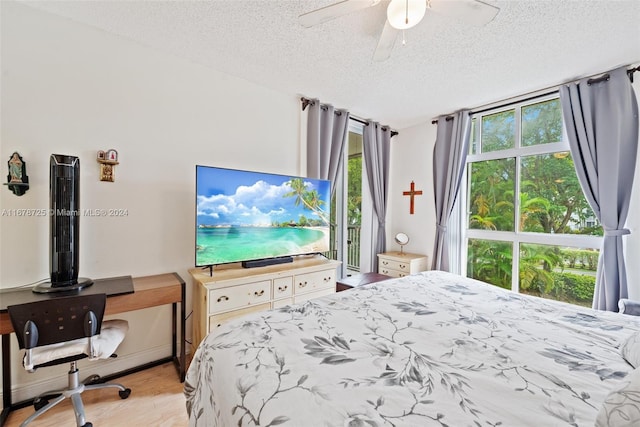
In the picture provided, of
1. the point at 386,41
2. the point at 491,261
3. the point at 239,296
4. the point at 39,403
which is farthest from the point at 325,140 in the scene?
the point at 39,403

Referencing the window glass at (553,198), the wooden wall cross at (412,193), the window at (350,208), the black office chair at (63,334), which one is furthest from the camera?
the wooden wall cross at (412,193)

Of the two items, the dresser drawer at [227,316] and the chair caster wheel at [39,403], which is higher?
the dresser drawer at [227,316]

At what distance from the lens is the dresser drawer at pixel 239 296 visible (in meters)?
1.93

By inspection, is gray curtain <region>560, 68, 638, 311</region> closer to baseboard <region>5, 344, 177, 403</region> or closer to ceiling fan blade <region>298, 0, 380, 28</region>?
ceiling fan blade <region>298, 0, 380, 28</region>

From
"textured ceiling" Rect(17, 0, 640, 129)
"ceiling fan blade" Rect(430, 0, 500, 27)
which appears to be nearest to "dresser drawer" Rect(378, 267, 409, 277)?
"textured ceiling" Rect(17, 0, 640, 129)

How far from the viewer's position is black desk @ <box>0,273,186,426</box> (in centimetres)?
147

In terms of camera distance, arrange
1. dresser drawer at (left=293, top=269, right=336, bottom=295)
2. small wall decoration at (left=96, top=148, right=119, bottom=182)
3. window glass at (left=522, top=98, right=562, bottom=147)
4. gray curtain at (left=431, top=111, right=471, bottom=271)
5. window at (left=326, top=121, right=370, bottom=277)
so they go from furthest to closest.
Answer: window at (left=326, top=121, right=370, bottom=277) → gray curtain at (left=431, top=111, right=471, bottom=271) → window glass at (left=522, top=98, right=562, bottom=147) → dresser drawer at (left=293, top=269, right=336, bottom=295) → small wall decoration at (left=96, top=148, right=119, bottom=182)

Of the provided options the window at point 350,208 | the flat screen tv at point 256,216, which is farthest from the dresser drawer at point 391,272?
the flat screen tv at point 256,216

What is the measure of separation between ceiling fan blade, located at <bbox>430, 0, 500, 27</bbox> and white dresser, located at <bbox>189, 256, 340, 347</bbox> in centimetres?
209

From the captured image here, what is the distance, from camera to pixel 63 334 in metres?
1.38

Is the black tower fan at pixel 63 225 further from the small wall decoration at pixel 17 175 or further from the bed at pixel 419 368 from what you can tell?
the bed at pixel 419 368

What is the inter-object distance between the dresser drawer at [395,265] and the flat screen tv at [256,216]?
3.86 ft

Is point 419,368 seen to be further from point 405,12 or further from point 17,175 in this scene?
point 17,175

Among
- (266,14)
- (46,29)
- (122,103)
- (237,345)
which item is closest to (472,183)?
(266,14)
